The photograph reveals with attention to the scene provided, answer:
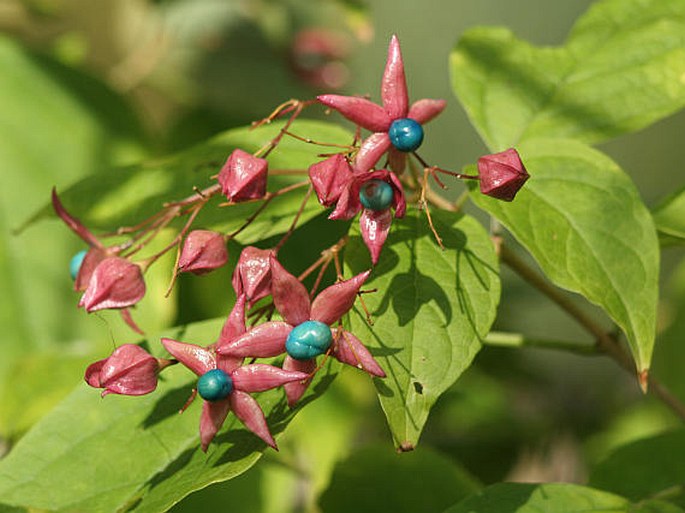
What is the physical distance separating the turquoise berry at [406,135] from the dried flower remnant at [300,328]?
81mm

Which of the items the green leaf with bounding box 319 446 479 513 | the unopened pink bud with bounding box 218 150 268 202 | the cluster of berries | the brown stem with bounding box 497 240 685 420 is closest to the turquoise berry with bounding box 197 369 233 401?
the cluster of berries

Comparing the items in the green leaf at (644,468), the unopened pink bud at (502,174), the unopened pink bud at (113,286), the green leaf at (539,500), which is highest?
the unopened pink bud at (502,174)

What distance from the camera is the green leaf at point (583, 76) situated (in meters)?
0.75

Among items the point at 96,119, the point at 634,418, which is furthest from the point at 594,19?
the point at 634,418

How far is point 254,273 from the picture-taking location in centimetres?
57

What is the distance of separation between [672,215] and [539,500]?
0.25 metres

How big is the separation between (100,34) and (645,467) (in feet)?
4.52

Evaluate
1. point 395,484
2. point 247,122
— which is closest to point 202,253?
point 395,484

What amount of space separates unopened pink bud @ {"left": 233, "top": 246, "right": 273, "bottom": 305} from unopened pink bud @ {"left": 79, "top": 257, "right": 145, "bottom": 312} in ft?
0.28

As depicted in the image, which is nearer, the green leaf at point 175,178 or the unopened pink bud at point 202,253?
the unopened pink bud at point 202,253

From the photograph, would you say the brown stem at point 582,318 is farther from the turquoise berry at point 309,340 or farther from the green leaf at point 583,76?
the turquoise berry at point 309,340

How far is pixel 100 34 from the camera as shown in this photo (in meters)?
1.84

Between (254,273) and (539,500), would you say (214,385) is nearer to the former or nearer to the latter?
(254,273)

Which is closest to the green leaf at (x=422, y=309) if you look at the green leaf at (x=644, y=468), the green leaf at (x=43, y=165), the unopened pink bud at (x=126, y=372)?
the unopened pink bud at (x=126, y=372)
